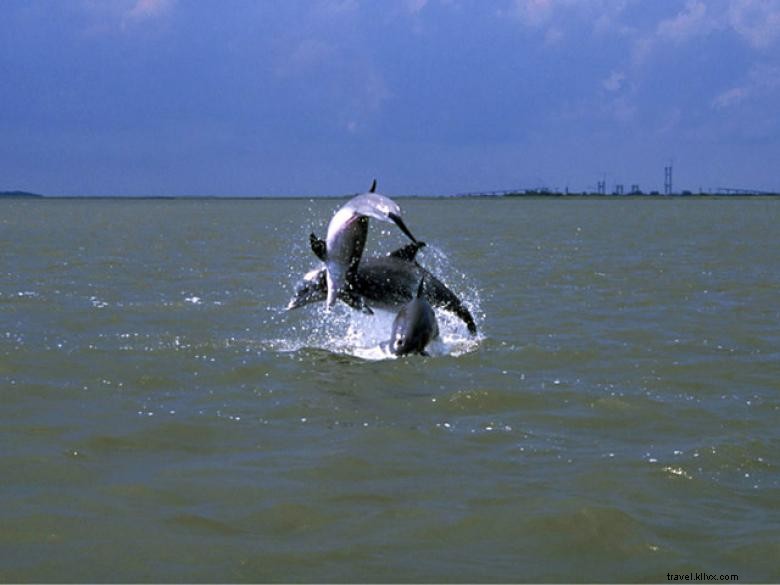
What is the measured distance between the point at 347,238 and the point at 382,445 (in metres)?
4.85

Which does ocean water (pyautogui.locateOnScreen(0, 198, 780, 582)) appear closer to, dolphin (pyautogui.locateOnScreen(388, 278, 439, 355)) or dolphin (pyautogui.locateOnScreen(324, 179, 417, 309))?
dolphin (pyautogui.locateOnScreen(388, 278, 439, 355))

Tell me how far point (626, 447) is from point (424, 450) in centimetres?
179

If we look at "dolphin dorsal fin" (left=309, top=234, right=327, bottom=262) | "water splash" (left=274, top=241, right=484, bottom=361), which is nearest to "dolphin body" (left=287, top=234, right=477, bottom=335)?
"water splash" (left=274, top=241, right=484, bottom=361)

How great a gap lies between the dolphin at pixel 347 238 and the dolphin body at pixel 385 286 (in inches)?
13.8

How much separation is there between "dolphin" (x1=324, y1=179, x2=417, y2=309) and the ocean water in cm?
103

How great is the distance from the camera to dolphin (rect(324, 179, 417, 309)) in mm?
12492

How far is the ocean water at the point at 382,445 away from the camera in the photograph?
669 cm

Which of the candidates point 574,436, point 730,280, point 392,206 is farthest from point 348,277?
point 730,280

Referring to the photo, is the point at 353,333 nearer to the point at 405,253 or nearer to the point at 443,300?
the point at 443,300

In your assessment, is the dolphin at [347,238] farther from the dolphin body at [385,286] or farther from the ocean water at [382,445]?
the ocean water at [382,445]

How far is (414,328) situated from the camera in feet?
45.3

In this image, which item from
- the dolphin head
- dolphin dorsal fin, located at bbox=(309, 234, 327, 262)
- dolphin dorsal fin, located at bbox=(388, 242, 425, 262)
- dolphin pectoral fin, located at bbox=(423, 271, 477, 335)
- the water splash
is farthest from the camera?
dolphin pectoral fin, located at bbox=(423, 271, 477, 335)

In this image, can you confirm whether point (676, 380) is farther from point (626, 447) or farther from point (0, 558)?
point (0, 558)

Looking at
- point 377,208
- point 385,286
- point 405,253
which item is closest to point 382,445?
point 377,208
